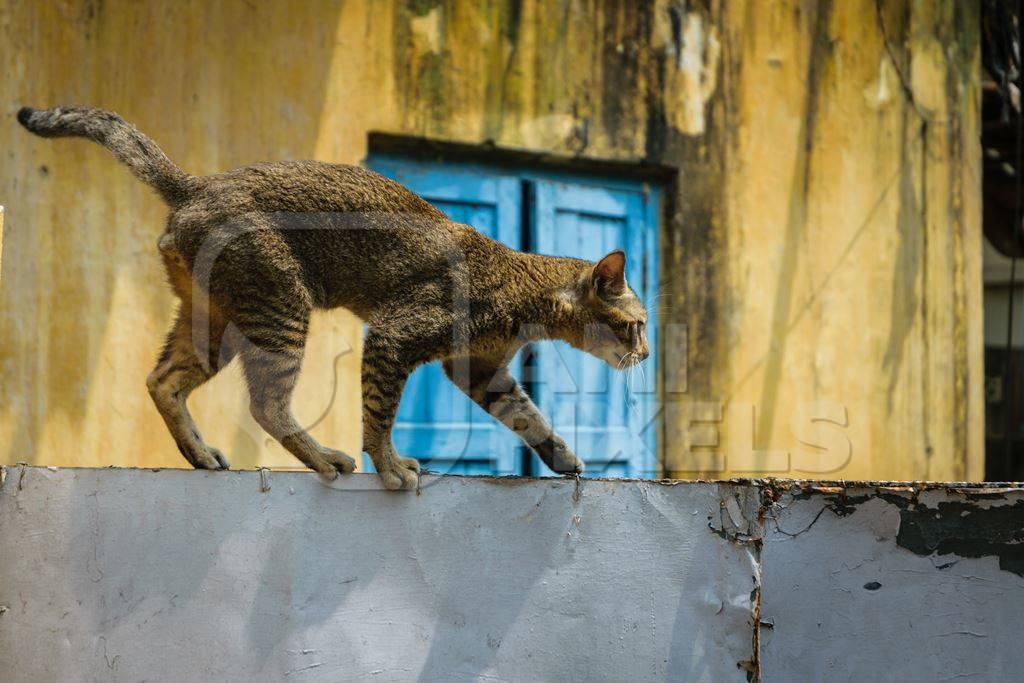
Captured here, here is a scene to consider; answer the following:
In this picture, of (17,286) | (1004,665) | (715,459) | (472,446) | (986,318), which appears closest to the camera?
(1004,665)

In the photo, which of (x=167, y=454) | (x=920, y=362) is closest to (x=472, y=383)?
(x=167, y=454)

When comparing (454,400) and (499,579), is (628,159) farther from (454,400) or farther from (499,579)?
(499,579)

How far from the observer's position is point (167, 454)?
5562mm

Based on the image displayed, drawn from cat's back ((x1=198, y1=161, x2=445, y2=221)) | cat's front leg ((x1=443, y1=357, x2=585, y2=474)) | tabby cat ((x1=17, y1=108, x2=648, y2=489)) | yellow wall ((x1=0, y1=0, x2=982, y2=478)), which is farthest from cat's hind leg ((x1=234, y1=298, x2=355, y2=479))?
yellow wall ((x1=0, y1=0, x2=982, y2=478))

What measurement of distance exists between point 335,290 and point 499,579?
4.82 feet

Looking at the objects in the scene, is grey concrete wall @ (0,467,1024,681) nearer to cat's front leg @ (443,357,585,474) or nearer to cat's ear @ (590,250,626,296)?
cat's front leg @ (443,357,585,474)

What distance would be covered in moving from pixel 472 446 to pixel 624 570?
3.35 metres

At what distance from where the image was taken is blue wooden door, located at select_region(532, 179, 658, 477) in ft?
21.6

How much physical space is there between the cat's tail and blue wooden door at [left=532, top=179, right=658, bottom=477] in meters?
2.85

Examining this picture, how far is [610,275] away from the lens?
14.2 ft

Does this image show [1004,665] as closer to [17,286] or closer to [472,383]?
[472,383]

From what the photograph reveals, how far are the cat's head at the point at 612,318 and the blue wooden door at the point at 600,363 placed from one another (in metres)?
1.92

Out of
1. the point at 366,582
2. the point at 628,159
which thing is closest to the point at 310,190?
the point at 366,582

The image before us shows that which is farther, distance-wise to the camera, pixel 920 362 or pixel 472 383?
pixel 920 362
